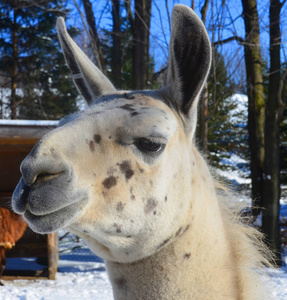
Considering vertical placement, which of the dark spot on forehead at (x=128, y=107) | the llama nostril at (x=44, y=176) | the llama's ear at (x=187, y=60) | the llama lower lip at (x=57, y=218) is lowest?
the llama lower lip at (x=57, y=218)

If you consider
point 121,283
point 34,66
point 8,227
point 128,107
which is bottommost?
point 8,227

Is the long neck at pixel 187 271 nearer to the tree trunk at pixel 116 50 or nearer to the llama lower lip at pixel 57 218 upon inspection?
the llama lower lip at pixel 57 218

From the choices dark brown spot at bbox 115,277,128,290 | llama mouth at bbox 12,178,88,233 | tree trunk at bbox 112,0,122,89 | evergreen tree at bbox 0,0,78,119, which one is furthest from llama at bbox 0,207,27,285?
evergreen tree at bbox 0,0,78,119

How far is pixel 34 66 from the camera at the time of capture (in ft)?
49.8

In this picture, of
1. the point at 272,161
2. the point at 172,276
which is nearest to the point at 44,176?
the point at 172,276

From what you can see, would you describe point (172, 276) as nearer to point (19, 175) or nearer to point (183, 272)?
point (183, 272)

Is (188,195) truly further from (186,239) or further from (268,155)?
(268,155)

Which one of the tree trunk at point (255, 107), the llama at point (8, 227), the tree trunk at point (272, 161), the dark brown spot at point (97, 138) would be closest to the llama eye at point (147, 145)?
the dark brown spot at point (97, 138)

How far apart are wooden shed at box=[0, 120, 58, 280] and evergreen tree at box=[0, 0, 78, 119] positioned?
7.01 meters

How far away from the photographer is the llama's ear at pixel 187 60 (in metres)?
1.62

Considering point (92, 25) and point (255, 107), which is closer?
point (92, 25)

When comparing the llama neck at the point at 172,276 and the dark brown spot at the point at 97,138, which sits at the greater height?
the dark brown spot at the point at 97,138

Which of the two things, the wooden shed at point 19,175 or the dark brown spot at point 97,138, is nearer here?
the dark brown spot at point 97,138

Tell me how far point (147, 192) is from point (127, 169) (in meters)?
0.13
